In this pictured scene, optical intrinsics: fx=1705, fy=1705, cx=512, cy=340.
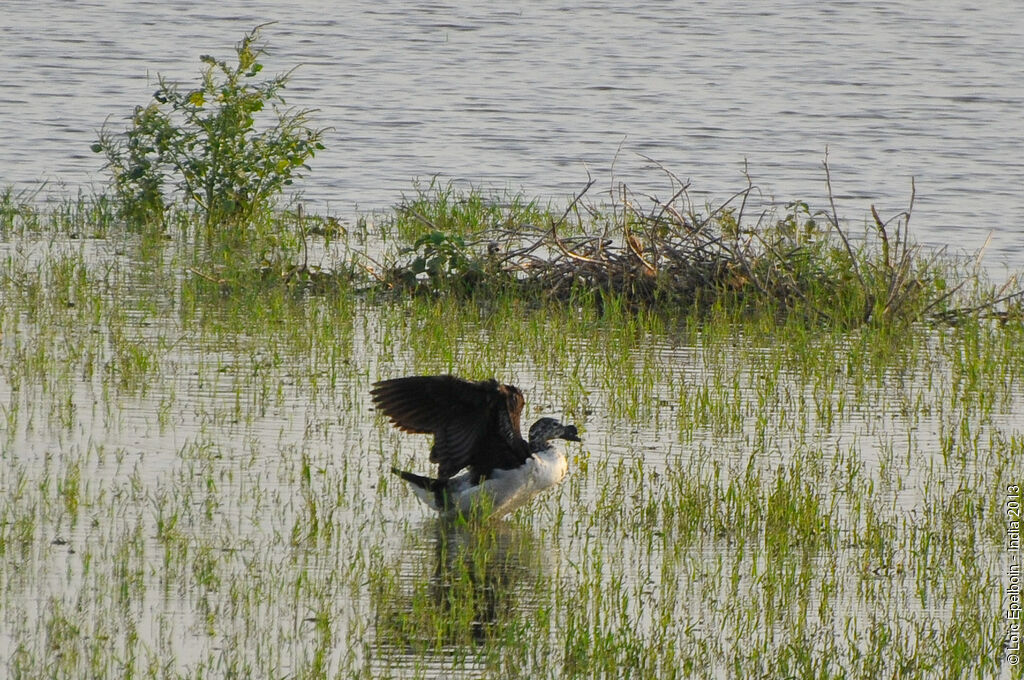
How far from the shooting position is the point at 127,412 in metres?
8.31

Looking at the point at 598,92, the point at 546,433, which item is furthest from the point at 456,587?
the point at 598,92

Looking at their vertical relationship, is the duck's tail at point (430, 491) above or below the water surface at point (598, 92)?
below

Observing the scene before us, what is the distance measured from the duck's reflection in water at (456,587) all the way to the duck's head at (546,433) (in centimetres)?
36

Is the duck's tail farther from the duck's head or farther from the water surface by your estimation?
the water surface

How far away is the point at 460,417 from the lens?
275 inches

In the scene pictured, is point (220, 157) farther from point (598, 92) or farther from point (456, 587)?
point (598, 92)

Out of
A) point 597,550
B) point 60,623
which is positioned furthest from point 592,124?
point 60,623

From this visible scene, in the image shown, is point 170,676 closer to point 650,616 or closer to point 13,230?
point 650,616

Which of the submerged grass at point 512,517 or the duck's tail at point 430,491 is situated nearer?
the submerged grass at point 512,517

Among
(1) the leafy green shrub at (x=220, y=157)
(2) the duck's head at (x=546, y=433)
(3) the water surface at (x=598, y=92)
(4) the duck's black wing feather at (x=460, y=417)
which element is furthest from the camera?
(3) the water surface at (x=598, y=92)

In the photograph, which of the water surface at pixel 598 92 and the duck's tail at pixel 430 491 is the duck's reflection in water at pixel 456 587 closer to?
the duck's tail at pixel 430 491

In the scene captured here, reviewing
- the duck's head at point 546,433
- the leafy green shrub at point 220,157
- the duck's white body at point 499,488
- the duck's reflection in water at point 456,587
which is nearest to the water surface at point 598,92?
the leafy green shrub at point 220,157

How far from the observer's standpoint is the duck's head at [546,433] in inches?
284

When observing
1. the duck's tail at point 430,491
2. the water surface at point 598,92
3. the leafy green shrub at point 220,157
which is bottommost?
the duck's tail at point 430,491
